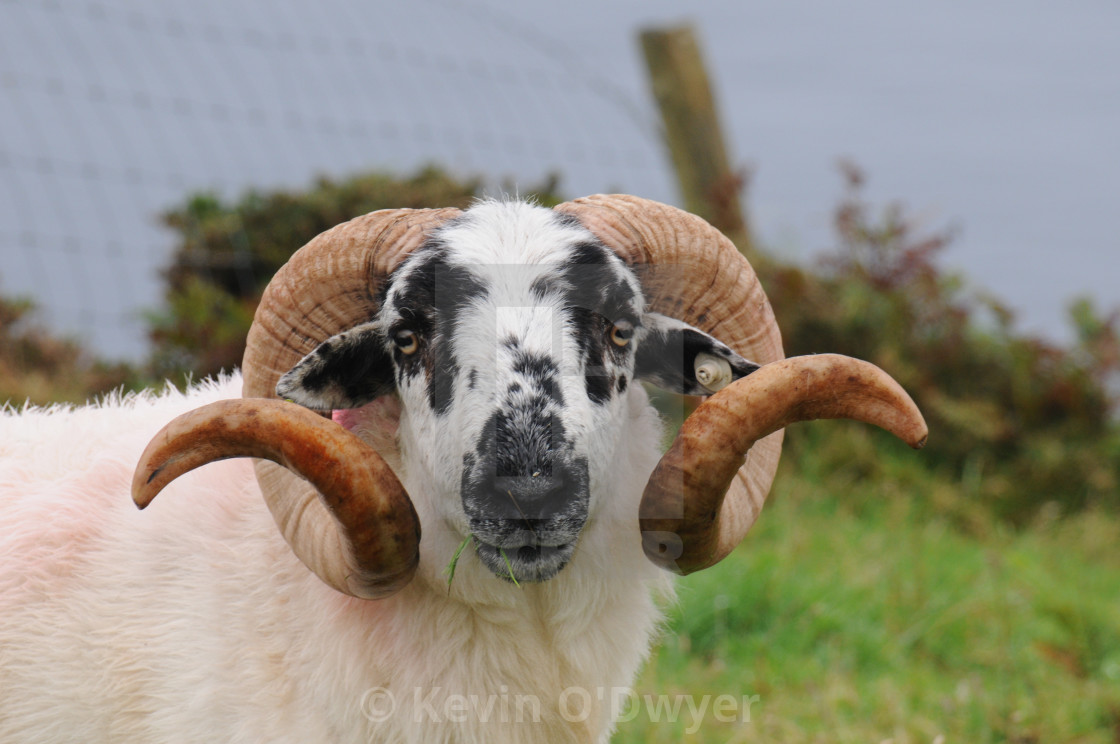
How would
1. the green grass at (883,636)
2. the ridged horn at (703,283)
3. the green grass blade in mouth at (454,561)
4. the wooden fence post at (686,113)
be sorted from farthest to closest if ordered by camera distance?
the wooden fence post at (686,113) < the green grass at (883,636) < the ridged horn at (703,283) < the green grass blade in mouth at (454,561)

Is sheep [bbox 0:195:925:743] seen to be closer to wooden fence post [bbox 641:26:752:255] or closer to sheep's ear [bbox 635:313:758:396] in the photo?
sheep's ear [bbox 635:313:758:396]

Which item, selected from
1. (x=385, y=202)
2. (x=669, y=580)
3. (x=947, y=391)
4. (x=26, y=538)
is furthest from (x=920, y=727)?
(x=385, y=202)

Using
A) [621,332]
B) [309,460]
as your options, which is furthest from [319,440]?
[621,332]

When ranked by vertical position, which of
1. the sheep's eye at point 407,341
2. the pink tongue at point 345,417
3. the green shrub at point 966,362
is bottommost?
the green shrub at point 966,362

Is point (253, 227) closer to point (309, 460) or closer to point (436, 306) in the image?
point (436, 306)

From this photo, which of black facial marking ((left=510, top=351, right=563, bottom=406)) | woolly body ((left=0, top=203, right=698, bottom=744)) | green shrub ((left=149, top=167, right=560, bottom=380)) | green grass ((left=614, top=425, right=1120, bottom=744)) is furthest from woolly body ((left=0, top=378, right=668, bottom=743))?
green shrub ((left=149, top=167, right=560, bottom=380))

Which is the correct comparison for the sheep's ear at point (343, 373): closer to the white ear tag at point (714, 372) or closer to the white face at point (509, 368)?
the white face at point (509, 368)

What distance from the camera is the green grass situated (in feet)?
17.4

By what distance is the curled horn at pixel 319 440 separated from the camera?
2936mm

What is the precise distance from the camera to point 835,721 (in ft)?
17.1

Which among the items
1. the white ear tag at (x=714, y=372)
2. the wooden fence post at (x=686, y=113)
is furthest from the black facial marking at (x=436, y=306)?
the wooden fence post at (x=686, y=113)

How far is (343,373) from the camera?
11.3 ft

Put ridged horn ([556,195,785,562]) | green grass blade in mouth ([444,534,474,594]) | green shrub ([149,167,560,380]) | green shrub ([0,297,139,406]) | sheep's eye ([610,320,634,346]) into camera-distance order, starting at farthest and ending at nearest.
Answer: green shrub ([149,167,560,380]), green shrub ([0,297,139,406]), ridged horn ([556,195,785,562]), sheep's eye ([610,320,634,346]), green grass blade in mouth ([444,534,474,594])

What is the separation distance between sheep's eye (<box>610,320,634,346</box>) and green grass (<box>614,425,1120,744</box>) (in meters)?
1.34
